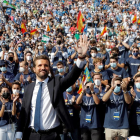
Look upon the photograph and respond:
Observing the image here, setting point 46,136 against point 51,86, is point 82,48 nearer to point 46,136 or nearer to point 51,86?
point 51,86

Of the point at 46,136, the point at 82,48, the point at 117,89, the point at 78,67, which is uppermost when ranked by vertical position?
the point at 82,48

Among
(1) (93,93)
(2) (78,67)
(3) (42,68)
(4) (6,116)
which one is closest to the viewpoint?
(2) (78,67)

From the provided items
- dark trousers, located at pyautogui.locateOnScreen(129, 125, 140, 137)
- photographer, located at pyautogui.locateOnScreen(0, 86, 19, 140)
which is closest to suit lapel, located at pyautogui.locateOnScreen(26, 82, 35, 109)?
photographer, located at pyautogui.locateOnScreen(0, 86, 19, 140)

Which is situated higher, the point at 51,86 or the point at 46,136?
the point at 51,86

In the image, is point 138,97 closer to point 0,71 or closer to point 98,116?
point 98,116

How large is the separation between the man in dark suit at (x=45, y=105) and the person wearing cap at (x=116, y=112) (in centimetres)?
181

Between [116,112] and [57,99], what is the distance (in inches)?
82.5

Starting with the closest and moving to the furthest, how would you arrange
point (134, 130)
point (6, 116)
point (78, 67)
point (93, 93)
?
point (78, 67), point (93, 93), point (6, 116), point (134, 130)

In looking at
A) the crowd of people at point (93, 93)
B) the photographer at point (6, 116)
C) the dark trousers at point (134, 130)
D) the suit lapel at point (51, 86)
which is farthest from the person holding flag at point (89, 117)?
the suit lapel at point (51, 86)

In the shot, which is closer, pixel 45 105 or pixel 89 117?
pixel 45 105

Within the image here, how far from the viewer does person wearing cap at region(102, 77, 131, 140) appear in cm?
436

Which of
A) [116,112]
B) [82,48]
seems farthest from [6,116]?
[82,48]

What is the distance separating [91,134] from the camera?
4500 millimetres

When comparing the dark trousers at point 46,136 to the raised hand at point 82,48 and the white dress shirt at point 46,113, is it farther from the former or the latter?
the raised hand at point 82,48
